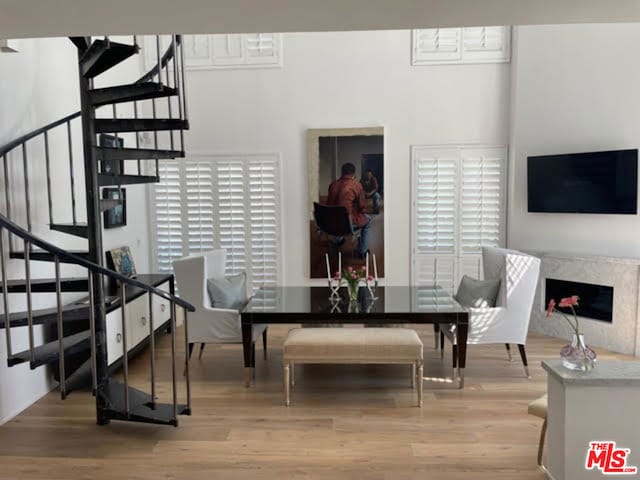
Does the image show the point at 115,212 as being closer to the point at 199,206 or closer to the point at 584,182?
the point at 199,206

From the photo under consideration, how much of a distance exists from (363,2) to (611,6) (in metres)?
1.19

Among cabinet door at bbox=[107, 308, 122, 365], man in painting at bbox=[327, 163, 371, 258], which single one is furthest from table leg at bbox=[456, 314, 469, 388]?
cabinet door at bbox=[107, 308, 122, 365]

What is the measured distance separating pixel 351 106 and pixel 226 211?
206cm

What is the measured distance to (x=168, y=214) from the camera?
6234 mm

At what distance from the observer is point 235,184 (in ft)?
20.1

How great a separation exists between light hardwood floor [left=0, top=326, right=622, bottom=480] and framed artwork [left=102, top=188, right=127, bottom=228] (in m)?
1.70

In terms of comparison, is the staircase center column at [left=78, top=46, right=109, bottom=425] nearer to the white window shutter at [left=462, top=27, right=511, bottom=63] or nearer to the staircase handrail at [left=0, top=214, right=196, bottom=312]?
the staircase handrail at [left=0, top=214, right=196, bottom=312]

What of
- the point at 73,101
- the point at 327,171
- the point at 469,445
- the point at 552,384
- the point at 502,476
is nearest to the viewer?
the point at 552,384

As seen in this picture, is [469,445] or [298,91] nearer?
[469,445]

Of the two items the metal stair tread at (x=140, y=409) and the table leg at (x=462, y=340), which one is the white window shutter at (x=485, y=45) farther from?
the metal stair tread at (x=140, y=409)

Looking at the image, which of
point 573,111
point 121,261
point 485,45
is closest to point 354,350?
point 121,261

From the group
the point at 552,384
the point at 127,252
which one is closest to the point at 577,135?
the point at 552,384

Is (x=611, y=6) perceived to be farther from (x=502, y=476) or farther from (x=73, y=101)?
(x=73, y=101)

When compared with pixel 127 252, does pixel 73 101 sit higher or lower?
higher
